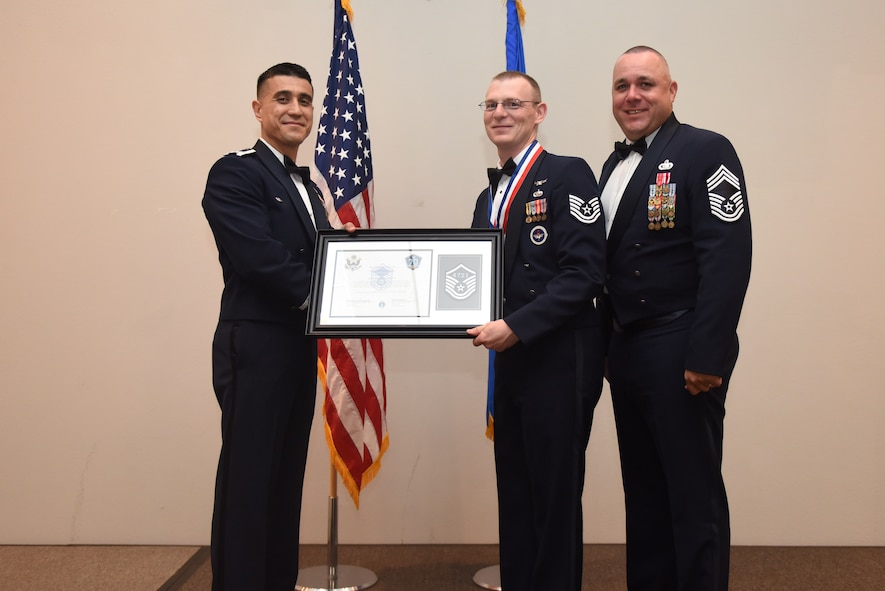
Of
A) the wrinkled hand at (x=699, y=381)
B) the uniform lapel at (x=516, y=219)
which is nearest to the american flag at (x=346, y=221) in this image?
the uniform lapel at (x=516, y=219)

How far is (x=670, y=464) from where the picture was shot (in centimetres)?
229

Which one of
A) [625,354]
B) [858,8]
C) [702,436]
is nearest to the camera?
[702,436]

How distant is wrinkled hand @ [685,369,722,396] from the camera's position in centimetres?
221

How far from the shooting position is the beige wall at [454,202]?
3881mm

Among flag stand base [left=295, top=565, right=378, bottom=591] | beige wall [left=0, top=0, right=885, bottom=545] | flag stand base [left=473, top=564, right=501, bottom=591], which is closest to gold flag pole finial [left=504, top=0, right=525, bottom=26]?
beige wall [left=0, top=0, right=885, bottom=545]

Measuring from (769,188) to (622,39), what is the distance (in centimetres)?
108

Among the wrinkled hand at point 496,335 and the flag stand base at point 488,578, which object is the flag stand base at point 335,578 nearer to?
the flag stand base at point 488,578

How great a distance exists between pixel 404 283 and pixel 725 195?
1.06 metres

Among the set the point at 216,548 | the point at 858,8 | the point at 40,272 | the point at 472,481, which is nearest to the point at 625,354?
the point at 216,548

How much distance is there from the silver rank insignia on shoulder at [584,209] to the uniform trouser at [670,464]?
397 mm

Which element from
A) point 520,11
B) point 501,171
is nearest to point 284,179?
point 501,171

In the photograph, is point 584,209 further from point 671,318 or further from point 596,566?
point 596,566

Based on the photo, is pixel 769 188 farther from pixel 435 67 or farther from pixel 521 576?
pixel 521 576

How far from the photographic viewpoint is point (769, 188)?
3.90 m
